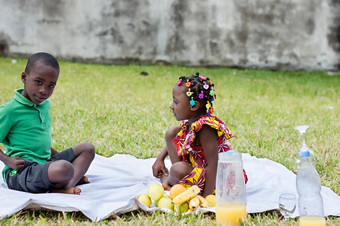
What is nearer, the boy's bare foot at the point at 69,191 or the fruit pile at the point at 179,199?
the fruit pile at the point at 179,199

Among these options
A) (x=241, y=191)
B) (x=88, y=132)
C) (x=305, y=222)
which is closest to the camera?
(x=305, y=222)

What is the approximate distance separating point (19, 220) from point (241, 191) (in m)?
1.22

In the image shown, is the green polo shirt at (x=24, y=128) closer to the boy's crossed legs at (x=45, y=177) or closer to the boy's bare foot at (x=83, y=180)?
the boy's crossed legs at (x=45, y=177)

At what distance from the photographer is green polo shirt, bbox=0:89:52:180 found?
118 inches

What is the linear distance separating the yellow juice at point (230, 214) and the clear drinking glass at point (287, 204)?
290mm

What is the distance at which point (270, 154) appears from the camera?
4113 mm

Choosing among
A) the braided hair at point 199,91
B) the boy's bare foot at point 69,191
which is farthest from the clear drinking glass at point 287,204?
the boy's bare foot at point 69,191

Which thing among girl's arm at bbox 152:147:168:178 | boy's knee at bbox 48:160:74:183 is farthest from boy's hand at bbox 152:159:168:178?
boy's knee at bbox 48:160:74:183

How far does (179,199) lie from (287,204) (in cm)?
61

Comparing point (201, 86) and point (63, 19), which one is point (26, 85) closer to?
point (201, 86)

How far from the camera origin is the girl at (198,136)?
2.89 metres

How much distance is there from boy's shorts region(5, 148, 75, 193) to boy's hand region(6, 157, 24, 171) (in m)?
0.03

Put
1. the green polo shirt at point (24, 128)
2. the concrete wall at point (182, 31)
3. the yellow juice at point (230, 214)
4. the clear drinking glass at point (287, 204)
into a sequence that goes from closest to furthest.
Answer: the yellow juice at point (230, 214) < the clear drinking glass at point (287, 204) < the green polo shirt at point (24, 128) < the concrete wall at point (182, 31)

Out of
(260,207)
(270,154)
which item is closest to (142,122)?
(270,154)
